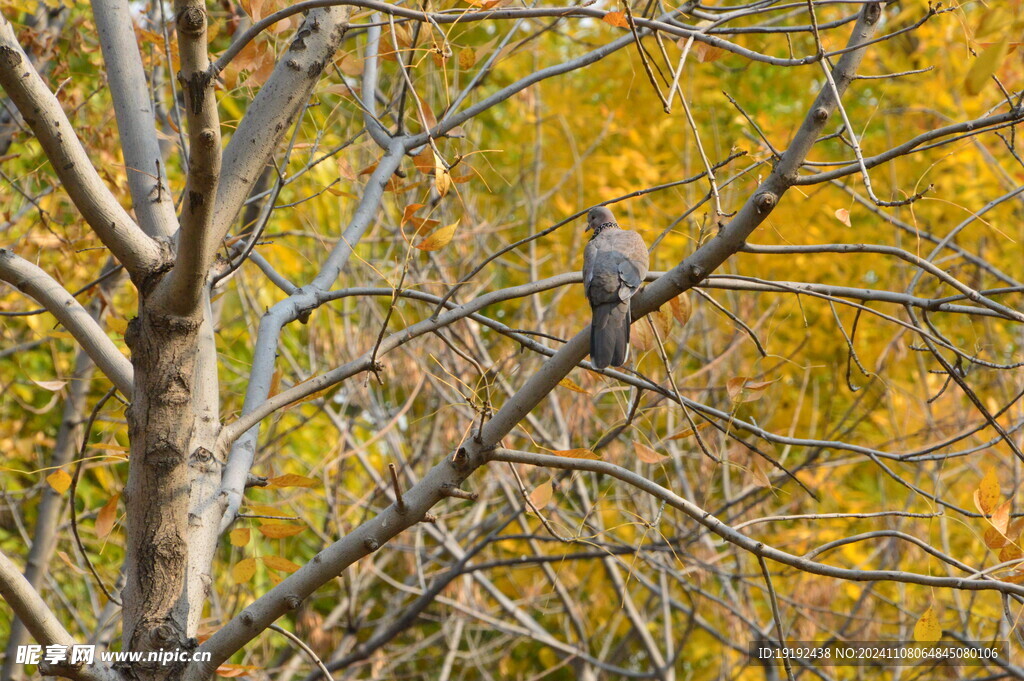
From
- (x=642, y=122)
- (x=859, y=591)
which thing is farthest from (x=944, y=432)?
(x=642, y=122)

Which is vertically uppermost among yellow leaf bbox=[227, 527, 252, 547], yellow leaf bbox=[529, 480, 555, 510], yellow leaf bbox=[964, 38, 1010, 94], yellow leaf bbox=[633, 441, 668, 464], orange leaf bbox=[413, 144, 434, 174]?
orange leaf bbox=[413, 144, 434, 174]

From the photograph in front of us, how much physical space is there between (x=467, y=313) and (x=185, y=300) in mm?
652

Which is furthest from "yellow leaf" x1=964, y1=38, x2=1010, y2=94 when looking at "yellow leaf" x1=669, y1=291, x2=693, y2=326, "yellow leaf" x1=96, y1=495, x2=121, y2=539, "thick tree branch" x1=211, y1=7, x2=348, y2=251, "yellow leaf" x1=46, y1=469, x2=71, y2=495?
"yellow leaf" x1=46, y1=469, x2=71, y2=495

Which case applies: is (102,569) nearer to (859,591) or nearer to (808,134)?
(859,591)

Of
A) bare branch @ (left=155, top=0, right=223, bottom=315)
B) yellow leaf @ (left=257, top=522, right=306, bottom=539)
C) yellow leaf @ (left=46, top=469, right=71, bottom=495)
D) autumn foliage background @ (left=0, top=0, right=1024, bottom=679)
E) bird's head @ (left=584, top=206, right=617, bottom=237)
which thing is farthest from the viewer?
autumn foliage background @ (left=0, top=0, right=1024, bottom=679)

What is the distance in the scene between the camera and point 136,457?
2.00m

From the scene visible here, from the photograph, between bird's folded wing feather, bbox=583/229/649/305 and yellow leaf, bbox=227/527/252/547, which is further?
bird's folded wing feather, bbox=583/229/649/305

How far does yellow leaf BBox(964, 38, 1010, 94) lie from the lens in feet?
4.14

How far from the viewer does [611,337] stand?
102 inches

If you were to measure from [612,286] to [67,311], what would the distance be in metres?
1.63

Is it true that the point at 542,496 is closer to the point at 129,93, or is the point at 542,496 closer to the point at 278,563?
the point at 278,563

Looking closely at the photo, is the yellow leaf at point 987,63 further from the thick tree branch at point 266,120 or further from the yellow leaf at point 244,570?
the yellow leaf at point 244,570

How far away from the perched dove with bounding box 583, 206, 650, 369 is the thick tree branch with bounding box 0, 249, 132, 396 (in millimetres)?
1175

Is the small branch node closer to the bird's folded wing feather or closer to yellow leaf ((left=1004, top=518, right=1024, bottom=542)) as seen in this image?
the bird's folded wing feather
